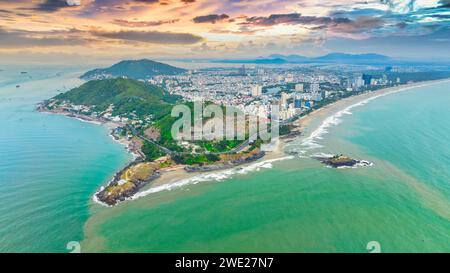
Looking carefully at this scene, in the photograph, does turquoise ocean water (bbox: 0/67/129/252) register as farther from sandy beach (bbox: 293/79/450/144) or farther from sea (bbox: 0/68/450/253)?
sandy beach (bbox: 293/79/450/144)

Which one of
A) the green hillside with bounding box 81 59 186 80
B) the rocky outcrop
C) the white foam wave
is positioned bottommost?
the rocky outcrop

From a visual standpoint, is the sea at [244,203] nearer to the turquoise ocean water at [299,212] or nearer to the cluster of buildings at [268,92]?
the turquoise ocean water at [299,212]

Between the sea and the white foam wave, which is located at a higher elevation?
the white foam wave

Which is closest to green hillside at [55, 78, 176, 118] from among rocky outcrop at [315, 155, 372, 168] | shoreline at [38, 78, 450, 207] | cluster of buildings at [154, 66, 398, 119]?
shoreline at [38, 78, 450, 207]

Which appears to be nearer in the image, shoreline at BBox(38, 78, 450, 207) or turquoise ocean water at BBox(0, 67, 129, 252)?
turquoise ocean water at BBox(0, 67, 129, 252)

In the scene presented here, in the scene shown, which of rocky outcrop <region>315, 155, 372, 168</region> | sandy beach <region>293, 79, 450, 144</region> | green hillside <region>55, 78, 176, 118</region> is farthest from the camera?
green hillside <region>55, 78, 176, 118</region>

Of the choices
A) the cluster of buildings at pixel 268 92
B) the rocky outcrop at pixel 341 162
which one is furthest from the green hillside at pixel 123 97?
the rocky outcrop at pixel 341 162

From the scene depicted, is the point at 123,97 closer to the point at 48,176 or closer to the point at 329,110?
the point at 48,176

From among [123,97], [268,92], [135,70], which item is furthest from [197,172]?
[135,70]
